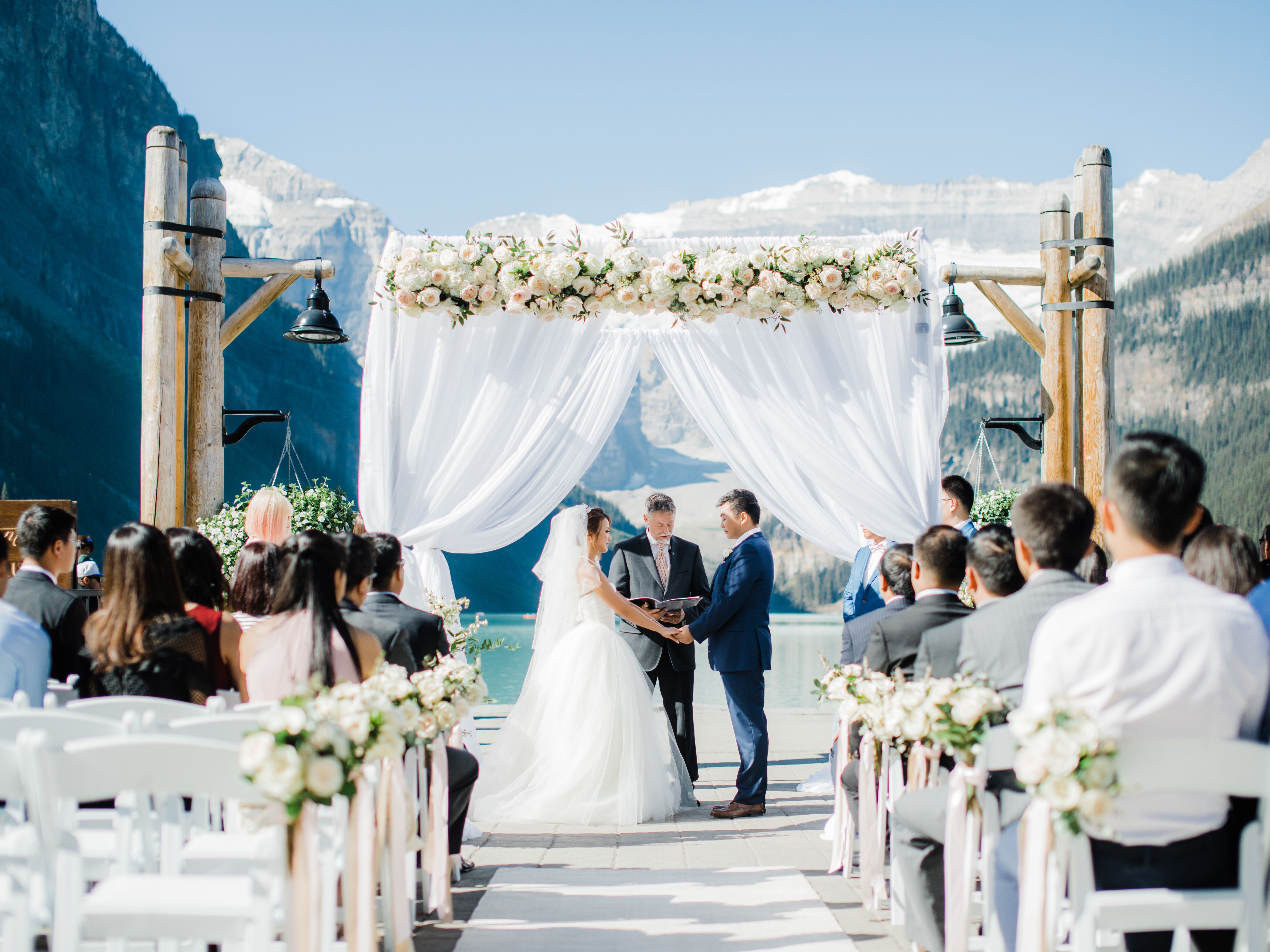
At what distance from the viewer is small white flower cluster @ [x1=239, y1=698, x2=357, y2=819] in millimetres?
2254

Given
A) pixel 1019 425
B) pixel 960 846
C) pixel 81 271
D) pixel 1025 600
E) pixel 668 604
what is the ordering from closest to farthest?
pixel 960 846, pixel 1025 600, pixel 668 604, pixel 1019 425, pixel 81 271

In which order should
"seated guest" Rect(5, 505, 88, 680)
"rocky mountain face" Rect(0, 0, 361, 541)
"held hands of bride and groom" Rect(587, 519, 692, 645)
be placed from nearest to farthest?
"seated guest" Rect(5, 505, 88, 680) → "held hands of bride and groom" Rect(587, 519, 692, 645) → "rocky mountain face" Rect(0, 0, 361, 541)

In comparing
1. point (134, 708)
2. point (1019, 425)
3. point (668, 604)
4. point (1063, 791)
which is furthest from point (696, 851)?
point (1019, 425)

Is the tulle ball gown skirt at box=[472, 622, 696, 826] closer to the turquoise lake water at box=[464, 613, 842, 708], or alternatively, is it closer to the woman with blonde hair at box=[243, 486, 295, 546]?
the turquoise lake water at box=[464, 613, 842, 708]

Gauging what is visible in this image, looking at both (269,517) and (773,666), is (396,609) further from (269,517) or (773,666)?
(773,666)

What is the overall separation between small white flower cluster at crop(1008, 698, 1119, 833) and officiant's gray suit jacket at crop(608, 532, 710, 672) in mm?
4110

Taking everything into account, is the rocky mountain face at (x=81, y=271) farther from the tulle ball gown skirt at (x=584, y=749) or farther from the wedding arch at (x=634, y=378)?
the tulle ball gown skirt at (x=584, y=749)

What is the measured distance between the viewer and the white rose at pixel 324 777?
2320mm

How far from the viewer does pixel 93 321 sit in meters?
84.8

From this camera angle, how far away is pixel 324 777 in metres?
2.33

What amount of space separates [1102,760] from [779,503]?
3.84m

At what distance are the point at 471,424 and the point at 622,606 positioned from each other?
1336 millimetres

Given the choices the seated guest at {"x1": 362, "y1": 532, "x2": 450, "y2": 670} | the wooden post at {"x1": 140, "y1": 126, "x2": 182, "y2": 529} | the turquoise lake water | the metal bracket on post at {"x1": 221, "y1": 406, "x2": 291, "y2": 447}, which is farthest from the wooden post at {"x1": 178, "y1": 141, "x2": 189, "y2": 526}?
the seated guest at {"x1": 362, "y1": 532, "x2": 450, "y2": 670}

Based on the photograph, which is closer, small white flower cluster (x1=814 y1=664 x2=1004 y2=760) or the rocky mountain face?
small white flower cluster (x1=814 y1=664 x2=1004 y2=760)
